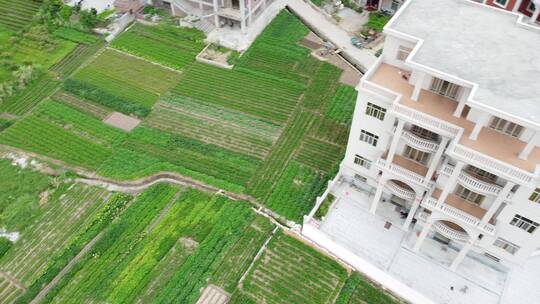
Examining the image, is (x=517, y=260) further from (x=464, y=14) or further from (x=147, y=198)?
(x=147, y=198)

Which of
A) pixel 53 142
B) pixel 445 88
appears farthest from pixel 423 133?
pixel 53 142

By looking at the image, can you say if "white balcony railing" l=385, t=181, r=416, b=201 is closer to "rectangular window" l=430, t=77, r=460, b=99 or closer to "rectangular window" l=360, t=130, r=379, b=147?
"rectangular window" l=360, t=130, r=379, b=147

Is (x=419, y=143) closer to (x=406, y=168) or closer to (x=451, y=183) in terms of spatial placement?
(x=406, y=168)

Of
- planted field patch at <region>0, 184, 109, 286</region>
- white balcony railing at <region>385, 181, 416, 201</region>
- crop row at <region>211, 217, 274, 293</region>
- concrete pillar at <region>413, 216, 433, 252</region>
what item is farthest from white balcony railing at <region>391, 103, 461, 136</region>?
planted field patch at <region>0, 184, 109, 286</region>

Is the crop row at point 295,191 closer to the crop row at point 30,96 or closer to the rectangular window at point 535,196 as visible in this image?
the rectangular window at point 535,196

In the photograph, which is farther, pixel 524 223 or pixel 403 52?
pixel 403 52
